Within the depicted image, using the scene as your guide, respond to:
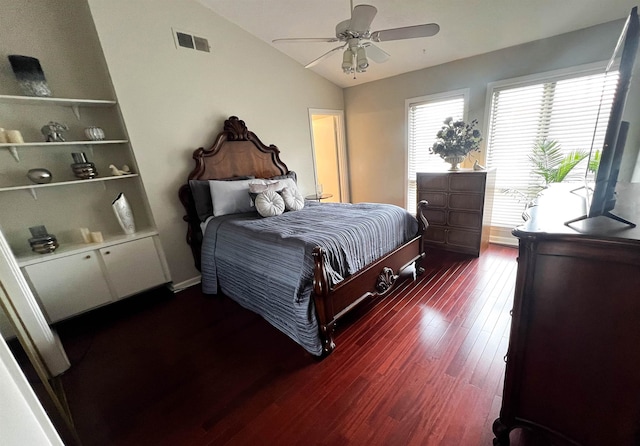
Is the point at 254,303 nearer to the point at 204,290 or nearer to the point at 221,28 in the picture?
the point at 204,290

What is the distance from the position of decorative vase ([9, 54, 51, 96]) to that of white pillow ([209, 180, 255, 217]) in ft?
4.92

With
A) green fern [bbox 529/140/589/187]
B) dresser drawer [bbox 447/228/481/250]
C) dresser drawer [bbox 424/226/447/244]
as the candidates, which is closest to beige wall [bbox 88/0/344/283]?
dresser drawer [bbox 424/226/447/244]

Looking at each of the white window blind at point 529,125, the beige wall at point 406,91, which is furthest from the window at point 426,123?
the white window blind at point 529,125

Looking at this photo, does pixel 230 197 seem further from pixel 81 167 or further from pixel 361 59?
pixel 361 59

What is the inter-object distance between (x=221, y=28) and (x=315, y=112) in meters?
1.64

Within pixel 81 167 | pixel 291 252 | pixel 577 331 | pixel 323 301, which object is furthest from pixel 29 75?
pixel 577 331

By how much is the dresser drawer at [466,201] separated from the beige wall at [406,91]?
1.04 m

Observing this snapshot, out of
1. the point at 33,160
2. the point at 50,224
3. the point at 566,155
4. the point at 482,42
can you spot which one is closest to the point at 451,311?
the point at 566,155

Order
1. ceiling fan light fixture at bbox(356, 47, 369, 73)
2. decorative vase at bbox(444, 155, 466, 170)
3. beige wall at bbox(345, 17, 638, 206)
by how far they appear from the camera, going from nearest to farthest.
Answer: ceiling fan light fixture at bbox(356, 47, 369, 73)
beige wall at bbox(345, 17, 638, 206)
decorative vase at bbox(444, 155, 466, 170)

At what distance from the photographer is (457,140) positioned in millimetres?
3049

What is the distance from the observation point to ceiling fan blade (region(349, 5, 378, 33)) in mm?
1685

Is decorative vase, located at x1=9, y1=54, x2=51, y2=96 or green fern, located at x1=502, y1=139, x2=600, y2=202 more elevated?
decorative vase, located at x1=9, y1=54, x2=51, y2=96

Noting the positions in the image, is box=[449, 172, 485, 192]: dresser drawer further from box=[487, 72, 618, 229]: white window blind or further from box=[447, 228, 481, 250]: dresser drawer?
box=[487, 72, 618, 229]: white window blind

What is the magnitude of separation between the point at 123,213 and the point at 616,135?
3455 mm
